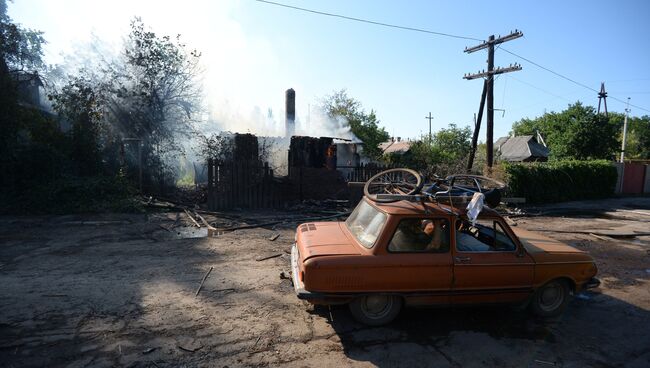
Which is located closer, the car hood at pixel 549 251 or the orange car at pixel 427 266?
the orange car at pixel 427 266

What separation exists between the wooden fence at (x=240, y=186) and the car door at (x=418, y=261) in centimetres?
880

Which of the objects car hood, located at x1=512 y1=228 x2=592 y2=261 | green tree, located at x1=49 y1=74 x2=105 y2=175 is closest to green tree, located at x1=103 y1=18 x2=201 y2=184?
green tree, located at x1=49 y1=74 x2=105 y2=175

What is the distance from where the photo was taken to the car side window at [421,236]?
4.29m

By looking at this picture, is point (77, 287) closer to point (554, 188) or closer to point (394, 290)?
point (394, 290)

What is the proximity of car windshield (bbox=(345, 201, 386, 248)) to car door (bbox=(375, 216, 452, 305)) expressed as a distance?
210mm

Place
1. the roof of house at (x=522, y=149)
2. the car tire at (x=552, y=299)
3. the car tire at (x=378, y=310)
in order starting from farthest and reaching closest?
the roof of house at (x=522, y=149) → the car tire at (x=552, y=299) → the car tire at (x=378, y=310)

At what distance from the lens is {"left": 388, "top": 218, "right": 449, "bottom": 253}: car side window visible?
4285 millimetres

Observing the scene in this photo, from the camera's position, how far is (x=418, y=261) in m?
4.19

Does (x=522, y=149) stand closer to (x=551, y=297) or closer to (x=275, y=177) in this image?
(x=275, y=177)

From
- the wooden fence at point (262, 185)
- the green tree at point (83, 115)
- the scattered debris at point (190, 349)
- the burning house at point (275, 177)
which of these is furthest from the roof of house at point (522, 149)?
the scattered debris at point (190, 349)

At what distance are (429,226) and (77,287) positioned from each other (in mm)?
4912

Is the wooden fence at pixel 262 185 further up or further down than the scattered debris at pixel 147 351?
further up

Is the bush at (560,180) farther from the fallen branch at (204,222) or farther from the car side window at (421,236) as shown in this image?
the car side window at (421,236)

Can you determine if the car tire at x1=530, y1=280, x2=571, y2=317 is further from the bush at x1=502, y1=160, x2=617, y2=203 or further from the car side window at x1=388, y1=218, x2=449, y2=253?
the bush at x1=502, y1=160, x2=617, y2=203
